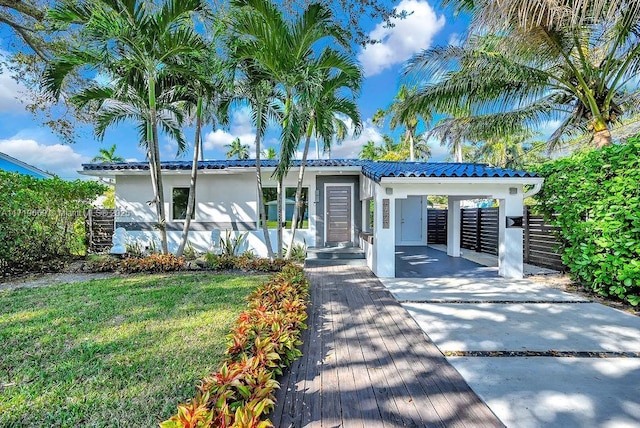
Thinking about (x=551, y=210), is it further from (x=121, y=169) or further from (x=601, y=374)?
(x=121, y=169)

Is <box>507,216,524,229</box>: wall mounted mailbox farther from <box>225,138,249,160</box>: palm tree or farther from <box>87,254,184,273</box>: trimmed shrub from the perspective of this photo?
<box>225,138,249,160</box>: palm tree

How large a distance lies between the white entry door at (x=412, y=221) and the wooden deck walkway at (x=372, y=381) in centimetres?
1055

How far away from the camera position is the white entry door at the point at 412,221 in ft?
49.6

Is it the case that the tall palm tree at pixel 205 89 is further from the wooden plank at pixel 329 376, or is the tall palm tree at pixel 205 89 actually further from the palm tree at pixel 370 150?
the palm tree at pixel 370 150

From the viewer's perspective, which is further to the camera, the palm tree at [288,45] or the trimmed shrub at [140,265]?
the trimmed shrub at [140,265]

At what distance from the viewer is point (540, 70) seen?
295 inches

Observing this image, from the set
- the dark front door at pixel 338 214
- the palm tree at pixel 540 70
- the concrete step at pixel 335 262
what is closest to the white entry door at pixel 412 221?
the dark front door at pixel 338 214

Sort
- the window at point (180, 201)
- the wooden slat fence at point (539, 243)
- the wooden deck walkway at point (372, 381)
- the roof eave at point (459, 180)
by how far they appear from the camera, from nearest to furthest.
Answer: the wooden deck walkway at point (372, 381) < the roof eave at point (459, 180) < the wooden slat fence at point (539, 243) < the window at point (180, 201)

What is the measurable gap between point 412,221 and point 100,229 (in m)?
13.3

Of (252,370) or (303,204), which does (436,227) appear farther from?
(252,370)

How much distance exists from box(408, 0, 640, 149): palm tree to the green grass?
7.19m

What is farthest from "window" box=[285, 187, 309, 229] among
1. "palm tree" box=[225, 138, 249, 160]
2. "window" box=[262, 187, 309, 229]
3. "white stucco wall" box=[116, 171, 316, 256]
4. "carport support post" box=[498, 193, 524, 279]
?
"palm tree" box=[225, 138, 249, 160]

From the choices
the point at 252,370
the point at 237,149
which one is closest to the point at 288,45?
the point at 252,370

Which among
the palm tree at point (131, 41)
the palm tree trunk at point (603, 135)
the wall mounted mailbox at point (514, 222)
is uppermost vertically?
the palm tree at point (131, 41)
